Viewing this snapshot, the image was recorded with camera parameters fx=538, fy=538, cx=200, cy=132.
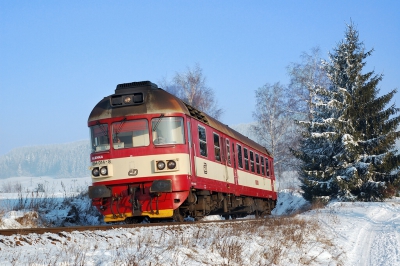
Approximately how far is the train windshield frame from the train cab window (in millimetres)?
204

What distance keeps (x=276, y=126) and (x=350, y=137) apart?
14.7 m

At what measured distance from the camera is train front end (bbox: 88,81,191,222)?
38.5 ft

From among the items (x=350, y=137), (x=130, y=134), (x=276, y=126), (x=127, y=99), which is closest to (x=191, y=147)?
(x=130, y=134)

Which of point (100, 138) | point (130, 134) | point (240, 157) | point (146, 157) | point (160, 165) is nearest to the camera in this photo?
point (160, 165)

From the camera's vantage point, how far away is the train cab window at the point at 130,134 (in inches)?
472

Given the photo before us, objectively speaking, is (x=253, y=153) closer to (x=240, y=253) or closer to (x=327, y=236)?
(x=327, y=236)

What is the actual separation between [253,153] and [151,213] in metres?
8.55

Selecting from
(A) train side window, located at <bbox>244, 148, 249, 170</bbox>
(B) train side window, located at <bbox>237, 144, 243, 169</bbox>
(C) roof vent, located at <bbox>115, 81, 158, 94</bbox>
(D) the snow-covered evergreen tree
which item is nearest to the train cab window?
(C) roof vent, located at <bbox>115, 81, 158, 94</bbox>

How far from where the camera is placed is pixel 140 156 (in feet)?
38.9

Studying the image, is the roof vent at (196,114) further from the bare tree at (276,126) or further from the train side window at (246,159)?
the bare tree at (276,126)

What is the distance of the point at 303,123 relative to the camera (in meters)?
25.9

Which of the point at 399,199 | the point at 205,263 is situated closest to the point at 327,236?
the point at 205,263

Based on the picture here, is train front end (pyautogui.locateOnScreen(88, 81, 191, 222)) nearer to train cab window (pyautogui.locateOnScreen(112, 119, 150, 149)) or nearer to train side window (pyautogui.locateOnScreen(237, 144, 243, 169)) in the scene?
train cab window (pyautogui.locateOnScreen(112, 119, 150, 149))

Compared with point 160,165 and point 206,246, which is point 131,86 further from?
point 206,246
